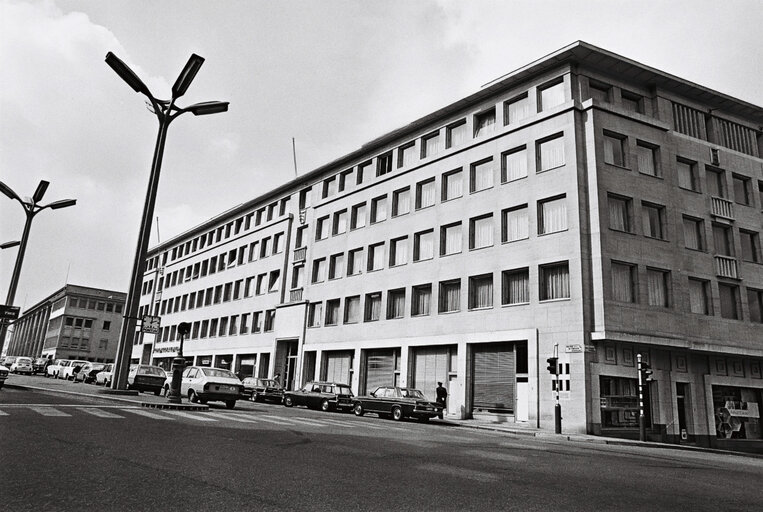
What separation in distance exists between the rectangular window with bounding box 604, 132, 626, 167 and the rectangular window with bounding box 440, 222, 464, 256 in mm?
8553

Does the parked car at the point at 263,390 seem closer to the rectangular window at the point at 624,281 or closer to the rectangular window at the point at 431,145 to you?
the rectangular window at the point at 431,145

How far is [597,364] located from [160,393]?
22028 mm

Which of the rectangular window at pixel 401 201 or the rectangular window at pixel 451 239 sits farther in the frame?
the rectangular window at pixel 401 201

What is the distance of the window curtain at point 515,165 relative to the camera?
97.7ft

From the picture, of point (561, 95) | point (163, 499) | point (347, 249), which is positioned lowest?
point (163, 499)

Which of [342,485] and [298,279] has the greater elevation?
[298,279]

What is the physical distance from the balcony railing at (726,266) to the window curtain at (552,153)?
31.5ft

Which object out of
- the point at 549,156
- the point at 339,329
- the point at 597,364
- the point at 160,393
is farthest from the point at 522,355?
the point at 160,393

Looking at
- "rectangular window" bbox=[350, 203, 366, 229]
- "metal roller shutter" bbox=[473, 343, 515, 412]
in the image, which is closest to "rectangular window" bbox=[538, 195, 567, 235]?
"metal roller shutter" bbox=[473, 343, 515, 412]

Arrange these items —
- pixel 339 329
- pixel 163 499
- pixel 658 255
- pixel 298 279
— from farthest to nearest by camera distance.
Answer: pixel 298 279 → pixel 339 329 → pixel 658 255 → pixel 163 499

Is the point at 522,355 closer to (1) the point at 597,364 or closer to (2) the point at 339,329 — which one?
(1) the point at 597,364

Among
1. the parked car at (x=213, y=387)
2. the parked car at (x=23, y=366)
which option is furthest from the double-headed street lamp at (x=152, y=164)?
the parked car at (x=23, y=366)

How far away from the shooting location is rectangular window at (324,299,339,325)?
4019 centimetres

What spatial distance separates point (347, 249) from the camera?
40.3m
